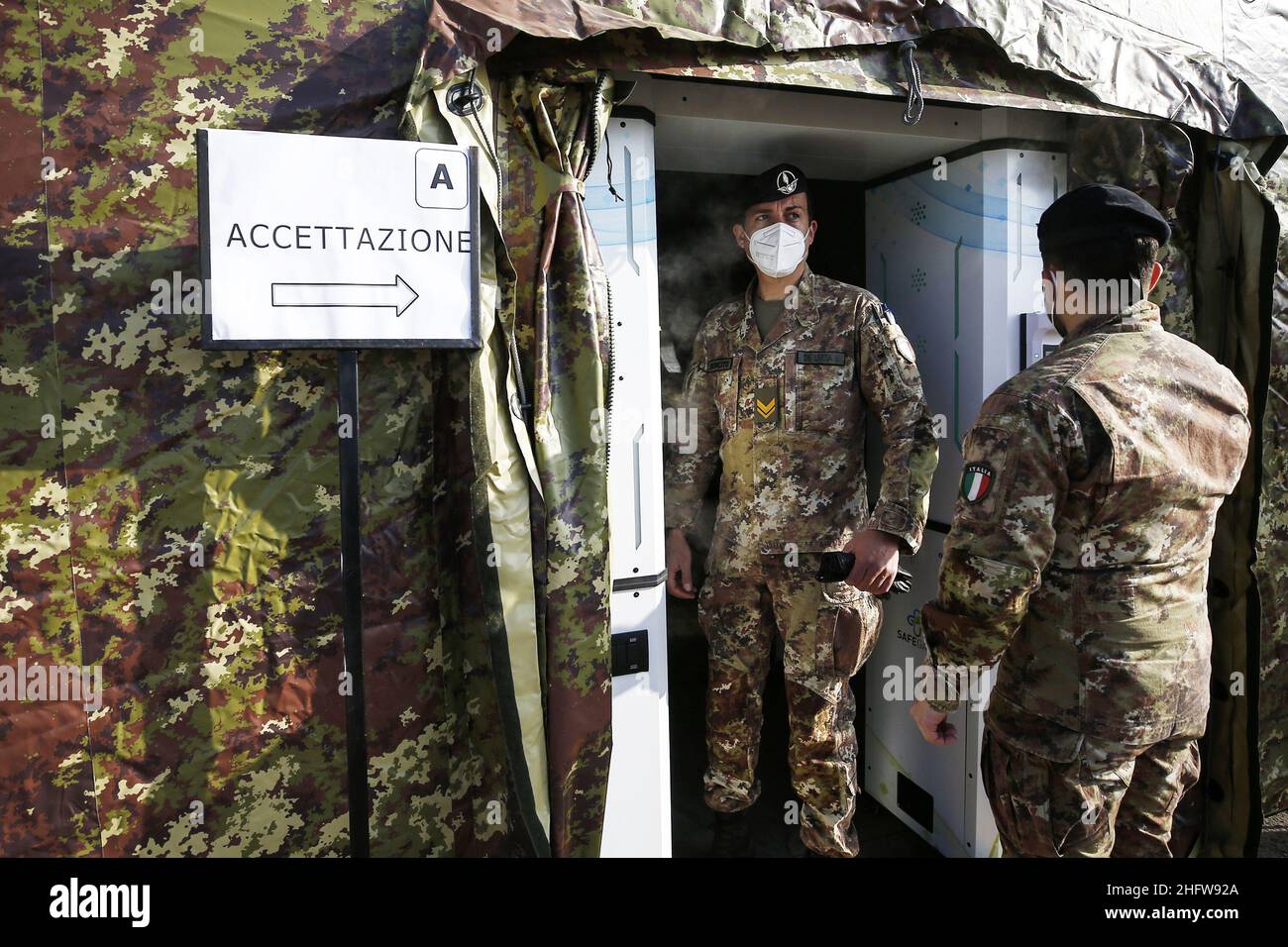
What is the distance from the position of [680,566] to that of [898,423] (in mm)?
929

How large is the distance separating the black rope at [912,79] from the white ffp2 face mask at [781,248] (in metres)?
0.57

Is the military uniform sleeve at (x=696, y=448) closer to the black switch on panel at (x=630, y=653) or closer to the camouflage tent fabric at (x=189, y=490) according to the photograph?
the black switch on panel at (x=630, y=653)

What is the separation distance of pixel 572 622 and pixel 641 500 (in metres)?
0.45

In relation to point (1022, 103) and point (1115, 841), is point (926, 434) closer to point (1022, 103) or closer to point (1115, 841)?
point (1022, 103)

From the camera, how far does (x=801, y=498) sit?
9.00 ft

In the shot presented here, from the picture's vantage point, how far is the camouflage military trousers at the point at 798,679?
8.68 feet

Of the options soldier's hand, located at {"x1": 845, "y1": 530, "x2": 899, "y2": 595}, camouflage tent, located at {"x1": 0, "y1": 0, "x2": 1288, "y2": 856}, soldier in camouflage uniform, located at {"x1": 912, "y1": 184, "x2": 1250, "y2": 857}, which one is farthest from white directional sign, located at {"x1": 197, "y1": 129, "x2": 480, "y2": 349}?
soldier's hand, located at {"x1": 845, "y1": 530, "x2": 899, "y2": 595}

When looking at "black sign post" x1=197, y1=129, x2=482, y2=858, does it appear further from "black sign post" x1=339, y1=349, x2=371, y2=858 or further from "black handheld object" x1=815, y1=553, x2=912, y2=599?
"black handheld object" x1=815, y1=553, x2=912, y2=599

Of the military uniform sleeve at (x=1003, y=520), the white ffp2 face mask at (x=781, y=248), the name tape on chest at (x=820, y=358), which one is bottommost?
the military uniform sleeve at (x=1003, y=520)

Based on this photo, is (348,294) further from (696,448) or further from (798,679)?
(798,679)

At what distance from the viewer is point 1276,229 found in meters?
2.60

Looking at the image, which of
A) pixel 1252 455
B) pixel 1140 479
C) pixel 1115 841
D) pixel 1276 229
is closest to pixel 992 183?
pixel 1276 229

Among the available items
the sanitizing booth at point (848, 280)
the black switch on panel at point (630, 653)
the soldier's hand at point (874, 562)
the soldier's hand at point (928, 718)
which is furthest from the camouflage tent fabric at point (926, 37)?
the soldier's hand at point (928, 718)

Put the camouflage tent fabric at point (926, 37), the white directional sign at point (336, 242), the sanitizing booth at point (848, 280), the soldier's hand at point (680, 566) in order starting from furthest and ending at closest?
the soldier's hand at point (680, 566), the sanitizing booth at point (848, 280), the camouflage tent fabric at point (926, 37), the white directional sign at point (336, 242)
